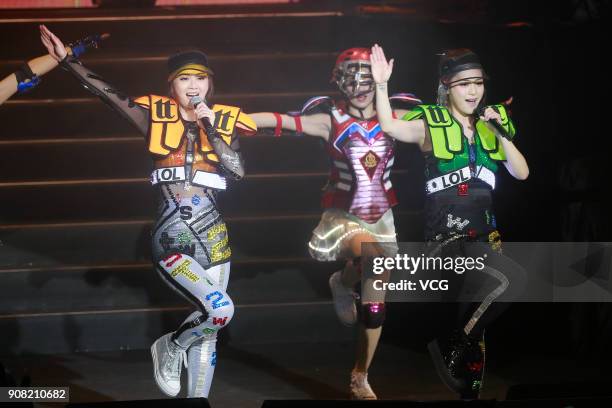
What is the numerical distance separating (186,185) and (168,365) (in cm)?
93

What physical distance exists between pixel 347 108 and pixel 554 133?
65.7 inches

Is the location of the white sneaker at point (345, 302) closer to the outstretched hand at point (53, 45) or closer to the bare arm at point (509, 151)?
the bare arm at point (509, 151)

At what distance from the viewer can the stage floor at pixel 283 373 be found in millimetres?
6270

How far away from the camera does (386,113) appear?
6129 mm

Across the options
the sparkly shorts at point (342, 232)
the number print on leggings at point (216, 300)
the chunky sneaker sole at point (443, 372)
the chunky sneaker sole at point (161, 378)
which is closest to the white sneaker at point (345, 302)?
the sparkly shorts at point (342, 232)

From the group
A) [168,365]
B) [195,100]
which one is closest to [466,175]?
[195,100]

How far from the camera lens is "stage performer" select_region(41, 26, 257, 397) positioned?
5711 mm

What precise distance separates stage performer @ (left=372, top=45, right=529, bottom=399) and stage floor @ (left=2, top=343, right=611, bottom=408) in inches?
13.8

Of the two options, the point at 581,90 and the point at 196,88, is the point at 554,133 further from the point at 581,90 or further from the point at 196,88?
the point at 196,88

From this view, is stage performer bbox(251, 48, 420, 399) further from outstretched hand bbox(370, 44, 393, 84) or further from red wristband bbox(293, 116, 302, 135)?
outstretched hand bbox(370, 44, 393, 84)

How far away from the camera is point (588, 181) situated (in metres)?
7.21

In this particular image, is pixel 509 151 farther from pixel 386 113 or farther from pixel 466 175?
pixel 386 113

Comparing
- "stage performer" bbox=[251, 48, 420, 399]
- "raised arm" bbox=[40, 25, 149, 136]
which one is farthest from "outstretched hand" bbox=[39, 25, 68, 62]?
"stage performer" bbox=[251, 48, 420, 399]

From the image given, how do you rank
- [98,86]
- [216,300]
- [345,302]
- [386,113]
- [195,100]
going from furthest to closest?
[345,302], [386,113], [195,100], [98,86], [216,300]
